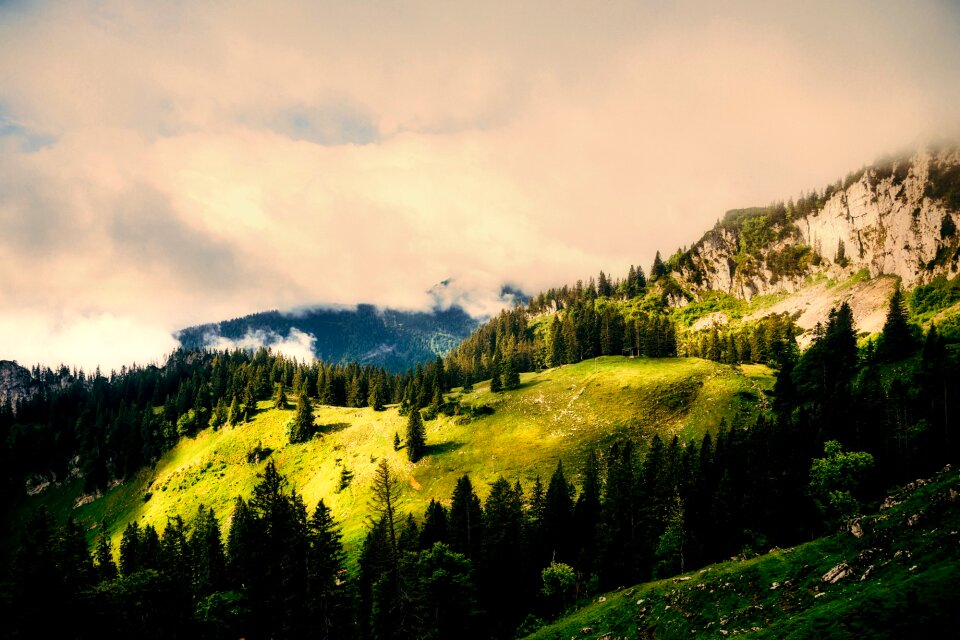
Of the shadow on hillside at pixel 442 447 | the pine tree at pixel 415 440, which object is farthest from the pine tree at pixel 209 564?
the shadow on hillside at pixel 442 447

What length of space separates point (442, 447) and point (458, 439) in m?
4.88

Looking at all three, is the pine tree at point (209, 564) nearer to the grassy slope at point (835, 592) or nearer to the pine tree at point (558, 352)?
the grassy slope at point (835, 592)

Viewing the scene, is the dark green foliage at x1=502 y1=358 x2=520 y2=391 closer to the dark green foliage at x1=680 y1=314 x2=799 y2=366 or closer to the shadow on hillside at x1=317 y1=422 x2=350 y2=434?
the shadow on hillside at x1=317 y1=422 x2=350 y2=434

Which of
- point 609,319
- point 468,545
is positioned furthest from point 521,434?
point 609,319

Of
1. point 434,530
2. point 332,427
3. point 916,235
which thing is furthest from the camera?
point 916,235

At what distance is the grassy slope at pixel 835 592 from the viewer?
18703 mm

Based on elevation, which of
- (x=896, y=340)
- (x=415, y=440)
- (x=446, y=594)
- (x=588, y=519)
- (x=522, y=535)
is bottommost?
(x=588, y=519)

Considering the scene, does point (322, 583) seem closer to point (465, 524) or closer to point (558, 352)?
point (465, 524)

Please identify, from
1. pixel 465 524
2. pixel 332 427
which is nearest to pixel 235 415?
pixel 332 427

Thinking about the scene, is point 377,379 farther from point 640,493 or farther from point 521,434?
point 640,493

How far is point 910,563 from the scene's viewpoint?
2297 cm

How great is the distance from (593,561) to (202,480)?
123 metres

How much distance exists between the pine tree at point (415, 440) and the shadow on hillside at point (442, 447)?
136 cm

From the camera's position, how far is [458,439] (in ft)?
Answer: 379
